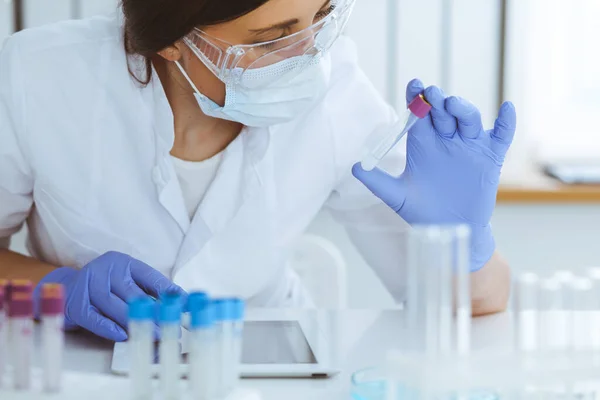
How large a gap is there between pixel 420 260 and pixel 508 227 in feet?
6.01

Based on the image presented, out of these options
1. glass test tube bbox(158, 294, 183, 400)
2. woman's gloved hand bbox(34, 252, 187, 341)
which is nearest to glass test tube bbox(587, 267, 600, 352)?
glass test tube bbox(158, 294, 183, 400)

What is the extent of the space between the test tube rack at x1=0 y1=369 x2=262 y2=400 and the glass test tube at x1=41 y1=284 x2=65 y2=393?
11 millimetres

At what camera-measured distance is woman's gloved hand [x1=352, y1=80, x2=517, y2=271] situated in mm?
1364

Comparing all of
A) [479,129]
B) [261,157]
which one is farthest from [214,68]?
[479,129]

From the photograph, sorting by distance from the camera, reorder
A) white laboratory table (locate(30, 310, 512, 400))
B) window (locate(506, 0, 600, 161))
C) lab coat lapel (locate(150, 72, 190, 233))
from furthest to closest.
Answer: window (locate(506, 0, 600, 161)) → lab coat lapel (locate(150, 72, 190, 233)) → white laboratory table (locate(30, 310, 512, 400))

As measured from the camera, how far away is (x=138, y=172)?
60.6 inches

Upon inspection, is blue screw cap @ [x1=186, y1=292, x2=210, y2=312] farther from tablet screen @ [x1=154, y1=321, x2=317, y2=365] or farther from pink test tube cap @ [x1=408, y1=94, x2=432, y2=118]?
pink test tube cap @ [x1=408, y1=94, x2=432, y2=118]

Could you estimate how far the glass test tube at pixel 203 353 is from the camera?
888 millimetres

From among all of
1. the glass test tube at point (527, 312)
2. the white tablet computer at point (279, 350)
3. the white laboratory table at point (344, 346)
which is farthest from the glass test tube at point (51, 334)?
the glass test tube at point (527, 312)

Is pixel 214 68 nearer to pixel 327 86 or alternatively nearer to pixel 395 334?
pixel 327 86

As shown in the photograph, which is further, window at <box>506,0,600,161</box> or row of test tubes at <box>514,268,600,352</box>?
window at <box>506,0,600,161</box>

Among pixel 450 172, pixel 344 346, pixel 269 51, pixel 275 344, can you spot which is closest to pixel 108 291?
pixel 275 344

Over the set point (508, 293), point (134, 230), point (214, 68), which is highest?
point (214, 68)

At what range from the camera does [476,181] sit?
4.54 feet
